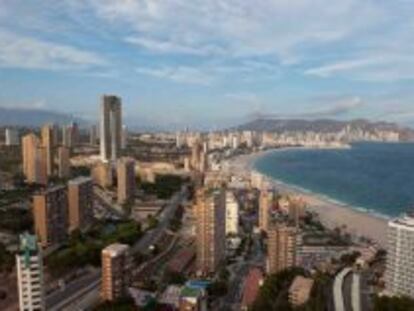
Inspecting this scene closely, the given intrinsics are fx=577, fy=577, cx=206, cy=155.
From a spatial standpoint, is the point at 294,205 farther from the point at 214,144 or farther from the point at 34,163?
the point at 214,144

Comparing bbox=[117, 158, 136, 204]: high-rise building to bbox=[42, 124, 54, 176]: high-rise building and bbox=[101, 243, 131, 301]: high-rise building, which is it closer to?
bbox=[42, 124, 54, 176]: high-rise building

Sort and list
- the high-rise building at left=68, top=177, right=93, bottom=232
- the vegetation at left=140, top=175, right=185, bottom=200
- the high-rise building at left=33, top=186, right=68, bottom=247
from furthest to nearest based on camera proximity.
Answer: the vegetation at left=140, top=175, right=185, bottom=200 → the high-rise building at left=68, top=177, right=93, bottom=232 → the high-rise building at left=33, top=186, right=68, bottom=247

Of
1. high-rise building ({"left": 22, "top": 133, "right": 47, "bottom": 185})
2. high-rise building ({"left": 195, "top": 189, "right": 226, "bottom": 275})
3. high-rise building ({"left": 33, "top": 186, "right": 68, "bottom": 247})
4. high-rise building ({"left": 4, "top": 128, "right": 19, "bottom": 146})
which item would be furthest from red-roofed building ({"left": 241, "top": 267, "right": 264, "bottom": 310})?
high-rise building ({"left": 4, "top": 128, "right": 19, "bottom": 146})

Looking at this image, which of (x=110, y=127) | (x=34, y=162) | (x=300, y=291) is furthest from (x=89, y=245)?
(x=110, y=127)

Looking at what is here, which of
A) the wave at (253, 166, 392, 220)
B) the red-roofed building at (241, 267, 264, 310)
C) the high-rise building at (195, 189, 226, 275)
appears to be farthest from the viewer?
the wave at (253, 166, 392, 220)

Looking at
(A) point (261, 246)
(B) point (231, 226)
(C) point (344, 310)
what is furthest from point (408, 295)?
(B) point (231, 226)

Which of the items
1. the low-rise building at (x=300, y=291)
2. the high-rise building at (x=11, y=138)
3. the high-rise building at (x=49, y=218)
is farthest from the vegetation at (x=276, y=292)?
the high-rise building at (x=11, y=138)

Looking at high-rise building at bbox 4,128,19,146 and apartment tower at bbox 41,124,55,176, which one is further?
→ high-rise building at bbox 4,128,19,146
